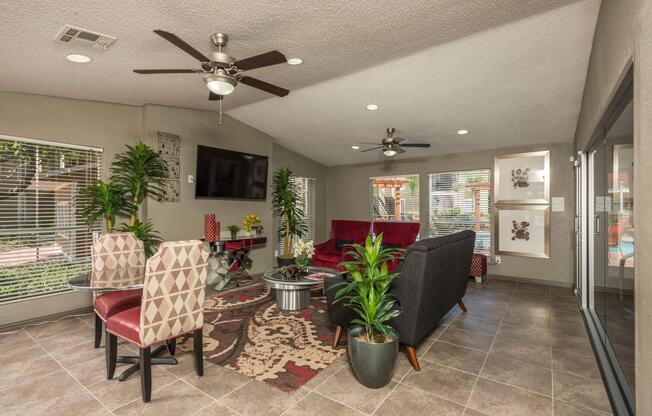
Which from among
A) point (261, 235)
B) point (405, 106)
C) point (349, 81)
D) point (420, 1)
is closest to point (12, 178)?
point (261, 235)

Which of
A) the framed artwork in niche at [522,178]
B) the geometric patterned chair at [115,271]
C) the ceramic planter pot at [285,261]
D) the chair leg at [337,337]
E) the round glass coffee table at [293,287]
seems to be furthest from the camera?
the ceramic planter pot at [285,261]

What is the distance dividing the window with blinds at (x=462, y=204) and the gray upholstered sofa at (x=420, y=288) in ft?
10.7

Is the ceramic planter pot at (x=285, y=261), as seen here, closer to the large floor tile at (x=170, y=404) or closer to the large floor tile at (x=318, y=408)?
the large floor tile at (x=170, y=404)

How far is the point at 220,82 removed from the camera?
2.51m

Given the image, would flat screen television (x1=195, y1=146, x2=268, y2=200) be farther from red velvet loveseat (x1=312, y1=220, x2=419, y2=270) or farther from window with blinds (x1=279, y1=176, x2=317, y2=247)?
window with blinds (x1=279, y1=176, x2=317, y2=247)

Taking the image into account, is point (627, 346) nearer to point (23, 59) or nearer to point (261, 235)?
point (261, 235)

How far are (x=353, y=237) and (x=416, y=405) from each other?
4.32m

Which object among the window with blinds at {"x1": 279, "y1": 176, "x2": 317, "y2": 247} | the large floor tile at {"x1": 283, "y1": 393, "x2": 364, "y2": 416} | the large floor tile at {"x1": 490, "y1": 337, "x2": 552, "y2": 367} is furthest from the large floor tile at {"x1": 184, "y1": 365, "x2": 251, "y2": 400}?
the window with blinds at {"x1": 279, "y1": 176, "x2": 317, "y2": 247}

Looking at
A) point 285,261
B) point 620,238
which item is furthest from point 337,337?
point 285,261

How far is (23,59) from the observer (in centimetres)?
278

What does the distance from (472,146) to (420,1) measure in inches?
159

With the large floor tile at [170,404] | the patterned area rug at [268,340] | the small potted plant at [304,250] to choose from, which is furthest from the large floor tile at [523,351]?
the large floor tile at [170,404]

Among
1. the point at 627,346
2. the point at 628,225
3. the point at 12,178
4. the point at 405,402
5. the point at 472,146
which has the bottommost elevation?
the point at 405,402

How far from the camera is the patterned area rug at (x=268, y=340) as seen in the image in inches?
100
